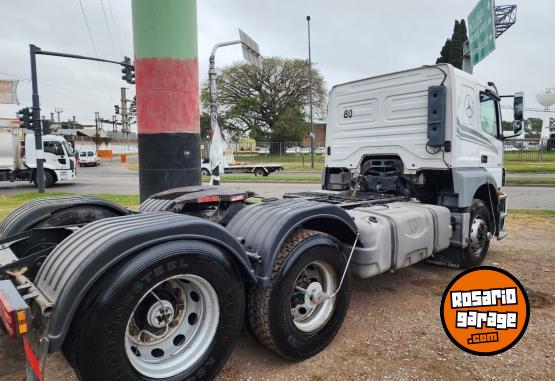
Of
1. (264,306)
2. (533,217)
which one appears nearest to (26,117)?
(264,306)

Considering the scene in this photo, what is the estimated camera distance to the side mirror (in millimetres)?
5504

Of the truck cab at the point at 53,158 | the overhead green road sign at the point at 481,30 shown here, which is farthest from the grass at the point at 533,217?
the truck cab at the point at 53,158

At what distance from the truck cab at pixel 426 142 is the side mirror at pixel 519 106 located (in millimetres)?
19

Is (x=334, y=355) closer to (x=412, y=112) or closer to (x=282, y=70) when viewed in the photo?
(x=412, y=112)

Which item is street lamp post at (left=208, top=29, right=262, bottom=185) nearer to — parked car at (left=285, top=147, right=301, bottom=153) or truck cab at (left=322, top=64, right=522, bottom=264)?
truck cab at (left=322, top=64, right=522, bottom=264)

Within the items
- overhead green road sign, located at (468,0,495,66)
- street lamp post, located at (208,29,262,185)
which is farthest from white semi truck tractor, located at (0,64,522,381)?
overhead green road sign, located at (468,0,495,66)

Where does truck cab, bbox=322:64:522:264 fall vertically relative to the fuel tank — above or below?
above

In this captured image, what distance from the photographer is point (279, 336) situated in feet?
9.02

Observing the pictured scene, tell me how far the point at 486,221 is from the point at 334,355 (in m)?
3.71

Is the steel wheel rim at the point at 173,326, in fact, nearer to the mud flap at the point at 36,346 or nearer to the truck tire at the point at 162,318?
the truck tire at the point at 162,318

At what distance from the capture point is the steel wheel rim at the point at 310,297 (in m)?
3.02

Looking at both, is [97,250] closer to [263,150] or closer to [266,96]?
[263,150]

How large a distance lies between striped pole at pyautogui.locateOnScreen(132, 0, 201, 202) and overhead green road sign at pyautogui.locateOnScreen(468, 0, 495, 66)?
10121 millimetres

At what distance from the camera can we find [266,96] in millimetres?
43094
